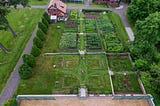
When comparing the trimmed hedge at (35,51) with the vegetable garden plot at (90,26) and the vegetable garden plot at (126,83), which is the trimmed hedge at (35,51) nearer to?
the vegetable garden plot at (90,26)

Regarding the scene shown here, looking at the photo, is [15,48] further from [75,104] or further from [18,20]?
[75,104]

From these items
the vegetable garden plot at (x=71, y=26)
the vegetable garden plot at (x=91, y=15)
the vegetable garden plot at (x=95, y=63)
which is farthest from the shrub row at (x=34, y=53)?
the vegetable garden plot at (x=91, y=15)

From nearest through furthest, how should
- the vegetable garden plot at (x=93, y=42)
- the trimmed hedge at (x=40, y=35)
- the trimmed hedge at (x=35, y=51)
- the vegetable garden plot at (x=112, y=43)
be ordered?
the trimmed hedge at (x=35, y=51) → the vegetable garden plot at (x=112, y=43) → the vegetable garden plot at (x=93, y=42) → the trimmed hedge at (x=40, y=35)

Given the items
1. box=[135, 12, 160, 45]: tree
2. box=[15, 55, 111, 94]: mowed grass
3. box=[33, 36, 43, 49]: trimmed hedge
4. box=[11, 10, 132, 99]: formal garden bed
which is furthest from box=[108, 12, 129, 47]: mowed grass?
box=[33, 36, 43, 49]: trimmed hedge

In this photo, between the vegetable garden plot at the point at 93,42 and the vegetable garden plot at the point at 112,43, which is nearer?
the vegetable garden plot at the point at 112,43

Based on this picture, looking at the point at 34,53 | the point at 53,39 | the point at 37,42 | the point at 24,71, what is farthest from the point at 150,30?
the point at 24,71

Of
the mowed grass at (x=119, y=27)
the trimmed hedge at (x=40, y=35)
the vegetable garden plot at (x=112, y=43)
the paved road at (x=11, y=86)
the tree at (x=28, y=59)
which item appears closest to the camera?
the paved road at (x=11, y=86)

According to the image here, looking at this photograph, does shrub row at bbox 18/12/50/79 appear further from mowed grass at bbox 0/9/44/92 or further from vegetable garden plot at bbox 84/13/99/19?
vegetable garden plot at bbox 84/13/99/19

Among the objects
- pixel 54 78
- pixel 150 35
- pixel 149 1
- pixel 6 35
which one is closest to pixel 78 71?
pixel 54 78

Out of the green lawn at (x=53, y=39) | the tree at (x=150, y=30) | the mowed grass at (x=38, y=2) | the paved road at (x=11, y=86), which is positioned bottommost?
the paved road at (x=11, y=86)
